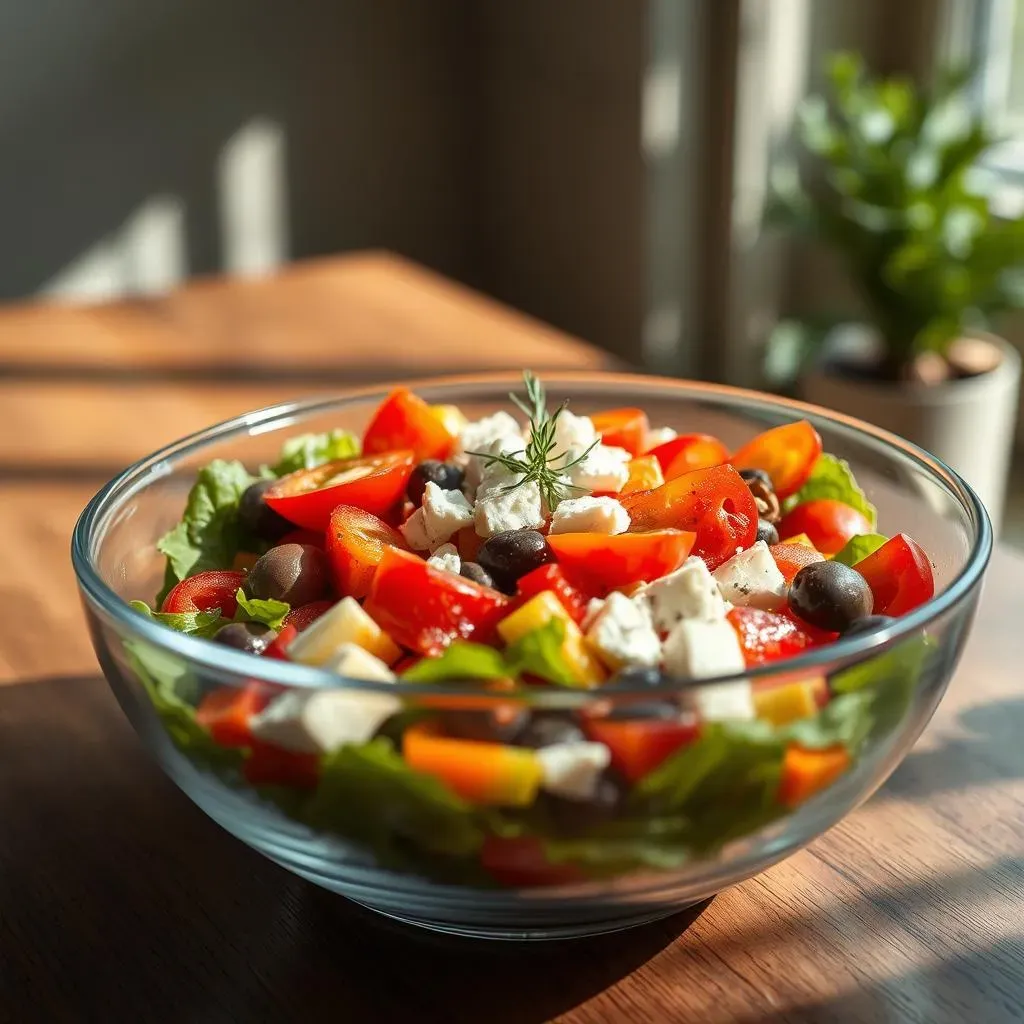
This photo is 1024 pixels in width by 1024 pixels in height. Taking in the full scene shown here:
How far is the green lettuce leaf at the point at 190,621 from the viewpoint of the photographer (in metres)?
0.88

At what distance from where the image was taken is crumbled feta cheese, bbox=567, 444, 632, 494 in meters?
0.95

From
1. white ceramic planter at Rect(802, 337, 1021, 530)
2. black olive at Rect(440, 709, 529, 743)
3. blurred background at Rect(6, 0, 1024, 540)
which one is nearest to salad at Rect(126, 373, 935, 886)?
black olive at Rect(440, 709, 529, 743)

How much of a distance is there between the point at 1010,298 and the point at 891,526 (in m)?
2.16

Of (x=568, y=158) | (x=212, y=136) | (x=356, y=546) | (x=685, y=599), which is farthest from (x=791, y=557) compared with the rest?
(x=212, y=136)

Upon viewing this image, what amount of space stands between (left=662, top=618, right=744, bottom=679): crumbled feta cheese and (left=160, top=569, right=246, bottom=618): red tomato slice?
1.11ft

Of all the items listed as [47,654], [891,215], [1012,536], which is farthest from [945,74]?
[47,654]

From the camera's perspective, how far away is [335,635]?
754 millimetres

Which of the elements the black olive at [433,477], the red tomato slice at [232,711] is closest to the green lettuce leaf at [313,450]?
the black olive at [433,477]

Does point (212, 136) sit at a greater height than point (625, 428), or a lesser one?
lesser

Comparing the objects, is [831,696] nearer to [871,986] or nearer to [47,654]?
[871,986]

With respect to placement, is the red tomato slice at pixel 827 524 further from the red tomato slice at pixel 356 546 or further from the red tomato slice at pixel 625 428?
the red tomato slice at pixel 356 546

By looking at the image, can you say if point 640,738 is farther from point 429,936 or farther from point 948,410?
point 948,410

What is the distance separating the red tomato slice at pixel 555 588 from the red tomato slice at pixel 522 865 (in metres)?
0.17

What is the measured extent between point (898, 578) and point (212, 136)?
144 inches
